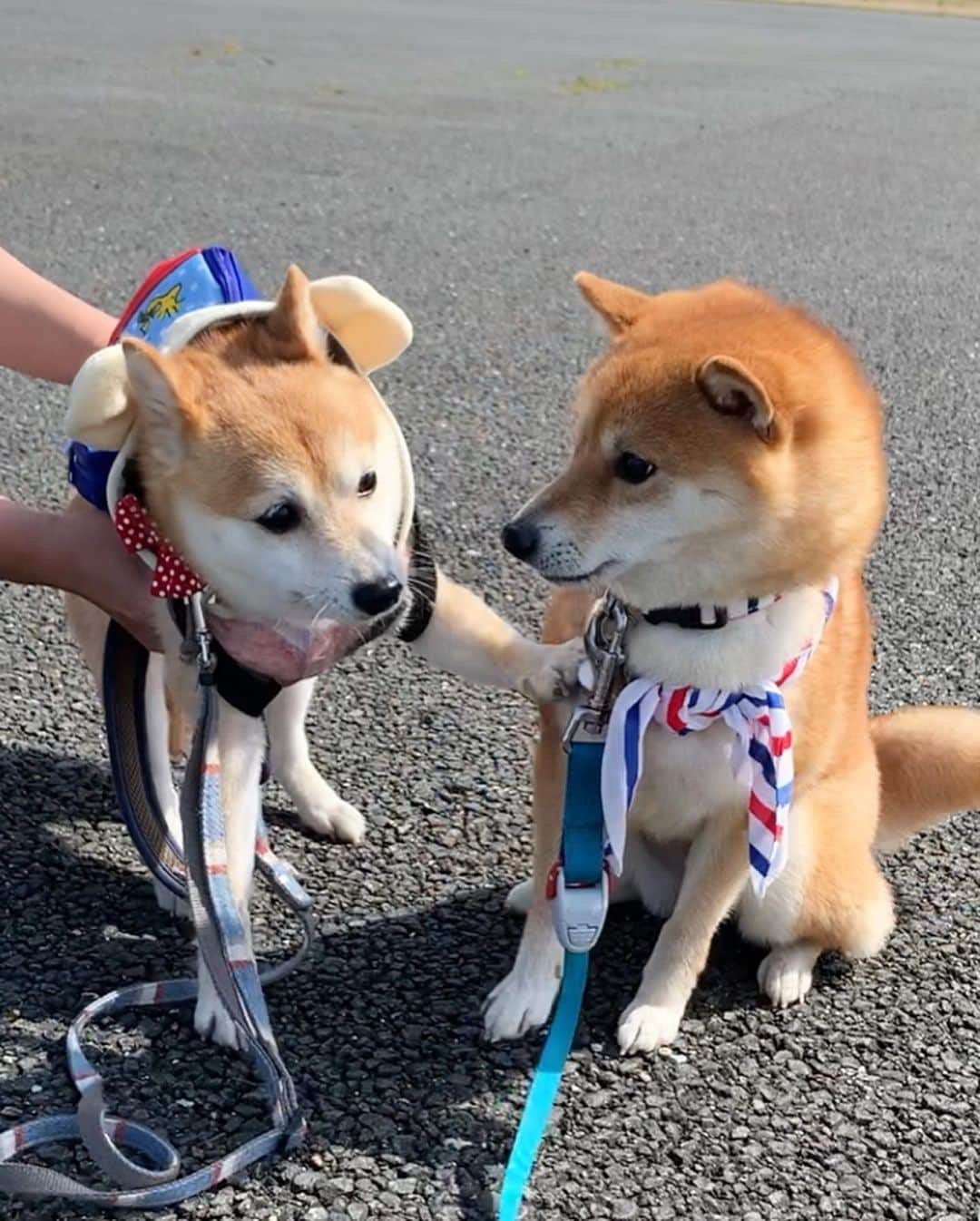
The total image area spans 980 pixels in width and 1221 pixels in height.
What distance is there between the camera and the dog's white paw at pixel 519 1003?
236 centimetres

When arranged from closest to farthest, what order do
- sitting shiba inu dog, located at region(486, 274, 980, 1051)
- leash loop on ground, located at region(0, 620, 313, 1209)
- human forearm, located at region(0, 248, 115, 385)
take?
1. leash loop on ground, located at region(0, 620, 313, 1209)
2. sitting shiba inu dog, located at region(486, 274, 980, 1051)
3. human forearm, located at region(0, 248, 115, 385)

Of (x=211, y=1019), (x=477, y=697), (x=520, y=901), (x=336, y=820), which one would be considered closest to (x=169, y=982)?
(x=211, y=1019)

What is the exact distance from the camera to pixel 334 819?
2832mm

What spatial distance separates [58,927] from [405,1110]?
755mm

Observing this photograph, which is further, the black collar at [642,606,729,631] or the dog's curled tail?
the dog's curled tail

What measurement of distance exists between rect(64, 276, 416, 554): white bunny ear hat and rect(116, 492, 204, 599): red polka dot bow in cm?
3

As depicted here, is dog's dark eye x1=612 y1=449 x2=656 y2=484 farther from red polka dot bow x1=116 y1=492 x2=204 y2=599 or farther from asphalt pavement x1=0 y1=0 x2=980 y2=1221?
asphalt pavement x1=0 y1=0 x2=980 y2=1221

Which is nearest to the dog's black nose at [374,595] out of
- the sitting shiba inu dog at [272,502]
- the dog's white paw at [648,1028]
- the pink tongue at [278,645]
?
the sitting shiba inu dog at [272,502]

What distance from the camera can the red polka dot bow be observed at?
233 centimetres

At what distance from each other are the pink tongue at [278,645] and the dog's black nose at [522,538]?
33 cm

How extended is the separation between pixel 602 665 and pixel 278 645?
0.55 metres

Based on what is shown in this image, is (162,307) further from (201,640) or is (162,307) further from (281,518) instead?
(201,640)

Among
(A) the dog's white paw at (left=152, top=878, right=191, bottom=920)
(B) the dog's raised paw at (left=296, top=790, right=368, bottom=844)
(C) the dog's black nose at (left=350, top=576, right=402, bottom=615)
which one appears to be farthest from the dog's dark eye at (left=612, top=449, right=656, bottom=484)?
(A) the dog's white paw at (left=152, top=878, right=191, bottom=920)

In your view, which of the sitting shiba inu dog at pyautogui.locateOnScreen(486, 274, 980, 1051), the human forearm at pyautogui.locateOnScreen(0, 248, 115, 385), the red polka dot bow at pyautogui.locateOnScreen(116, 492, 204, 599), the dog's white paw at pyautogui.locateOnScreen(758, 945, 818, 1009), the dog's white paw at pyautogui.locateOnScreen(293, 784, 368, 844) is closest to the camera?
the sitting shiba inu dog at pyautogui.locateOnScreen(486, 274, 980, 1051)
